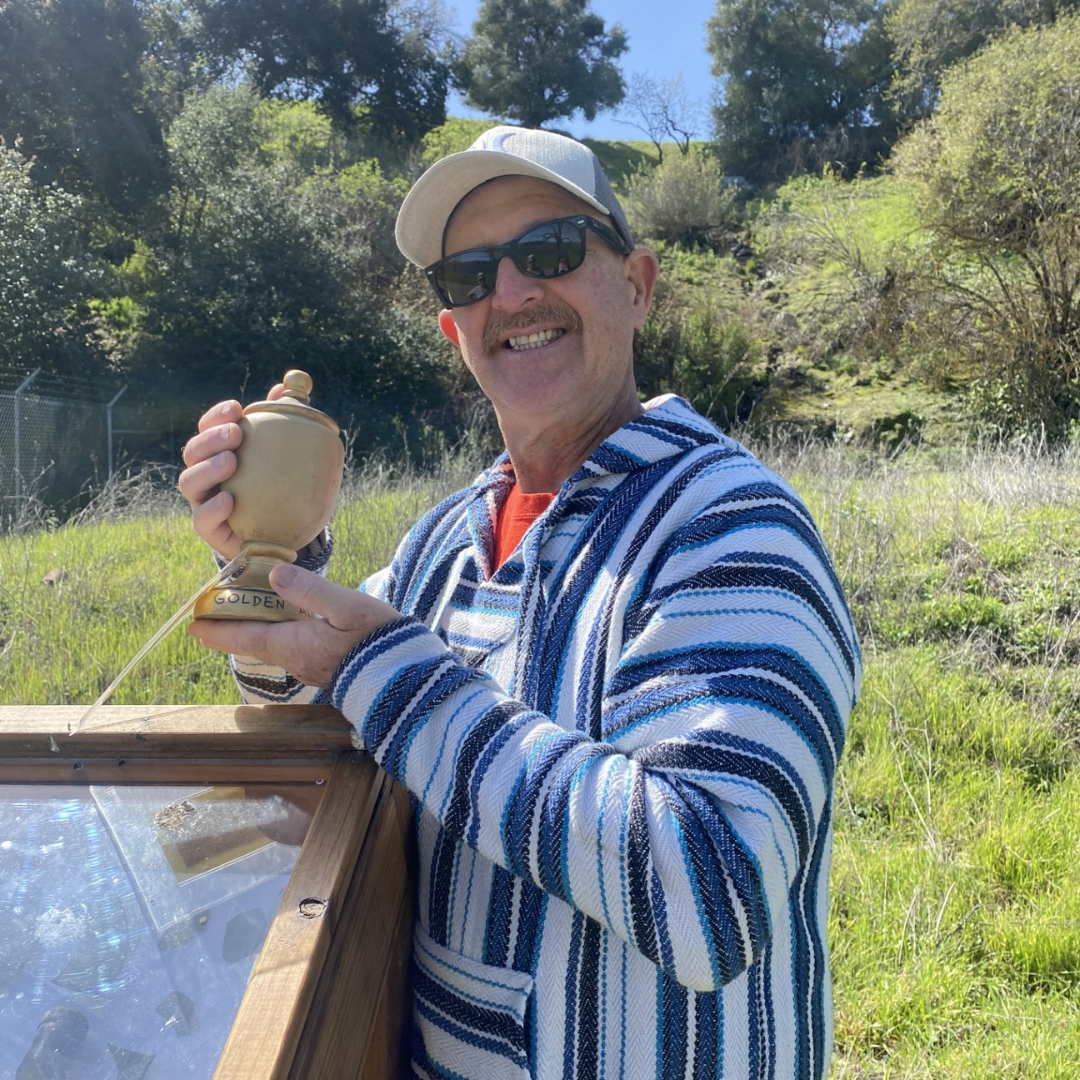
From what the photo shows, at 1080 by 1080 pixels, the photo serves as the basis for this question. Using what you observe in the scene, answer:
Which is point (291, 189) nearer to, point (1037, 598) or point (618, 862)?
point (1037, 598)

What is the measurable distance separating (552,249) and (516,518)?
17.8 inches

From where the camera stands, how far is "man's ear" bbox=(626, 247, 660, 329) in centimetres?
155

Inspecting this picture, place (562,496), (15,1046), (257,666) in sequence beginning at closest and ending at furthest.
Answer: (15,1046) < (562,496) < (257,666)

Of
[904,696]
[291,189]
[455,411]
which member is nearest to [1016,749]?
[904,696]

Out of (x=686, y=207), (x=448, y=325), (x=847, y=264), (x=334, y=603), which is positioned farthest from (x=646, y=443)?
(x=686, y=207)

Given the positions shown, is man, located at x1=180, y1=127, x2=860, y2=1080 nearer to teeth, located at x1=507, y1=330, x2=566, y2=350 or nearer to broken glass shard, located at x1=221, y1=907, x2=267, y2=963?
teeth, located at x1=507, y1=330, x2=566, y2=350

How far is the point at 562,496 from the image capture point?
1229 mm

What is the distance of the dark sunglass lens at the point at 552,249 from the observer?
141 centimetres

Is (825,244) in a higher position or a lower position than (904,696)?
higher

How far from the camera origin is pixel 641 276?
5.25 ft

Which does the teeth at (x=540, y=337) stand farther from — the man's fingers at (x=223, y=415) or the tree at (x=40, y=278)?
the tree at (x=40, y=278)

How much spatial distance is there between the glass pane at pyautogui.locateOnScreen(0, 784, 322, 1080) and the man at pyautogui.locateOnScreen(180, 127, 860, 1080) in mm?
192

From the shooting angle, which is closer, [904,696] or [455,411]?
[904,696]

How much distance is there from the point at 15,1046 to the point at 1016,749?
326 centimetres
